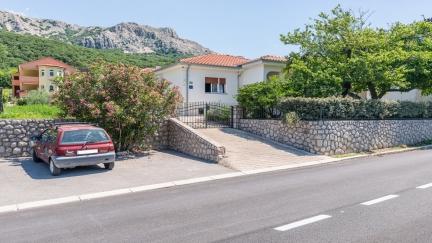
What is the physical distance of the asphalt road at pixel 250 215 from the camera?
237 inches

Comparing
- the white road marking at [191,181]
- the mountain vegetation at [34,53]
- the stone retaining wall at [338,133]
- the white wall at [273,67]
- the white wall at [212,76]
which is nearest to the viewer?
the white road marking at [191,181]

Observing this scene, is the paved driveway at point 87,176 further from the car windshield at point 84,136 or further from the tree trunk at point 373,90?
the tree trunk at point 373,90

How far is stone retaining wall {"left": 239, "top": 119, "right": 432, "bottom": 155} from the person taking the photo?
1712 cm

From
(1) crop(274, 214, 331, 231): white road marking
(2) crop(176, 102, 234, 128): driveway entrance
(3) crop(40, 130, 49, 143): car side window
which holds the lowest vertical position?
(1) crop(274, 214, 331, 231): white road marking

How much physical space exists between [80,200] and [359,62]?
55.4 feet

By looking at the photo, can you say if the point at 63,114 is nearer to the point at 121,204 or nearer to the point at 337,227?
the point at 121,204

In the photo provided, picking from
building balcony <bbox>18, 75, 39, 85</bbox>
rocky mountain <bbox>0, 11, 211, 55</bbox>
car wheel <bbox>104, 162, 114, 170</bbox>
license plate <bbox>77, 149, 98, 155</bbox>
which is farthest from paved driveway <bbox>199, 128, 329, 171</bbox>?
rocky mountain <bbox>0, 11, 211, 55</bbox>

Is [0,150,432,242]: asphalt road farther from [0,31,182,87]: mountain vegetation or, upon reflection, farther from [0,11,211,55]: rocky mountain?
[0,11,211,55]: rocky mountain

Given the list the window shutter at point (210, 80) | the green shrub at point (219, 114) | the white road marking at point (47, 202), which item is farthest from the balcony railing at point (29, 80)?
the white road marking at point (47, 202)

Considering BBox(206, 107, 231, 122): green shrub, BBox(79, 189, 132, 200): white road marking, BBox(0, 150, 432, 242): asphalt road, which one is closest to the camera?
BBox(0, 150, 432, 242): asphalt road

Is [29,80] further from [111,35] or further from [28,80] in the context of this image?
[111,35]

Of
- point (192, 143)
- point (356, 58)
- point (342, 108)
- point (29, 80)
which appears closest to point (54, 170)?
point (192, 143)

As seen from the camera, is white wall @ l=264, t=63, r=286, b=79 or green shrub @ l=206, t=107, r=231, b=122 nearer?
green shrub @ l=206, t=107, r=231, b=122

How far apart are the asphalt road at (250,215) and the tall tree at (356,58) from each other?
37.1 ft
